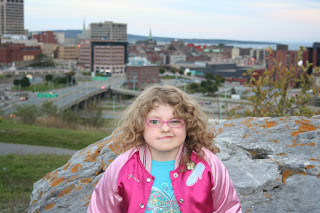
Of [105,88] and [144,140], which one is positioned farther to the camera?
[105,88]

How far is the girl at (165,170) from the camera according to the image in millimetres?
2254

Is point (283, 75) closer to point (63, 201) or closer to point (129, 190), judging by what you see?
point (63, 201)

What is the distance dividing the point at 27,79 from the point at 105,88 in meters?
15.7

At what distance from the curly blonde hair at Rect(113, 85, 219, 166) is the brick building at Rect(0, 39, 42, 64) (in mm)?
117115

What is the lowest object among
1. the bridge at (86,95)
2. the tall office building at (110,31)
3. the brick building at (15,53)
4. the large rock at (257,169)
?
the bridge at (86,95)

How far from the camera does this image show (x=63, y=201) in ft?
11.7

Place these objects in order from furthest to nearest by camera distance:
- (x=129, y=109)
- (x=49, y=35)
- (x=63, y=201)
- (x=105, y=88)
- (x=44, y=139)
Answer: (x=49, y=35) → (x=105, y=88) → (x=44, y=139) → (x=63, y=201) → (x=129, y=109)

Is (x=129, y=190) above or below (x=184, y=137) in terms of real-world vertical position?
below

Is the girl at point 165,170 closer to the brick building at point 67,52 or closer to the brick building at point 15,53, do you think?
the brick building at point 15,53

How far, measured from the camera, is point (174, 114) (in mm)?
2314

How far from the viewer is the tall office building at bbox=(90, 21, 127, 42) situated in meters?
177

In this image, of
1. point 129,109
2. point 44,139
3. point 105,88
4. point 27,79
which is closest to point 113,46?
point 105,88

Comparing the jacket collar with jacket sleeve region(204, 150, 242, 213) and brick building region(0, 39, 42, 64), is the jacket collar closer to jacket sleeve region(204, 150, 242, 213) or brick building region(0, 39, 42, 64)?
jacket sleeve region(204, 150, 242, 213)

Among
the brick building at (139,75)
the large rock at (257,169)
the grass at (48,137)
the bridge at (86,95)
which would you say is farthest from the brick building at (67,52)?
the large rock at (257,169)
